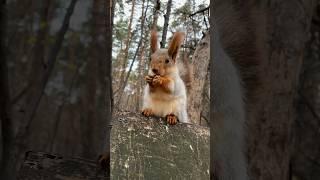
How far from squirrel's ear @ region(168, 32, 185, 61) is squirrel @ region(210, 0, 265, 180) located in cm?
323

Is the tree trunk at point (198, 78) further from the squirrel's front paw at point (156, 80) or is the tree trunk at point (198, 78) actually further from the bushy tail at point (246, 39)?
the bushy tail at point (246, 39)

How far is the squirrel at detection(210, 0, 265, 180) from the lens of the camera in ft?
1.42

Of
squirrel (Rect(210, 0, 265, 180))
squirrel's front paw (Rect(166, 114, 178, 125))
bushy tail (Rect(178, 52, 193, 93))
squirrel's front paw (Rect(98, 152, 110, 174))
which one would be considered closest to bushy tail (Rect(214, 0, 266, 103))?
squirrel (Rect(210, 0, 265, 180))

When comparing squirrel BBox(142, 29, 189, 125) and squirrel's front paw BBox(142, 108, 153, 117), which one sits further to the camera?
squirrel BBox(142, 29, 189, 125)

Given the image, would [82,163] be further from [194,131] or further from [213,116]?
[194,131]

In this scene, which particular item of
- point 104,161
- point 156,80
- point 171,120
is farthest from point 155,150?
point 104,161

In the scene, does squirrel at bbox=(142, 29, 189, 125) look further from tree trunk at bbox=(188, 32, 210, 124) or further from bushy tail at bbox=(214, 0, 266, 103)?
bushy tail at bbox=(214, 0, 266, 103)

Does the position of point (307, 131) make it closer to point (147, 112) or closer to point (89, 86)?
point (89, 86)

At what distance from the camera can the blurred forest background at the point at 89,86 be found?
1.40 feet

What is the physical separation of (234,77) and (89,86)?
133 mm

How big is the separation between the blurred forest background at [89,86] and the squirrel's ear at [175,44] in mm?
→ 3237

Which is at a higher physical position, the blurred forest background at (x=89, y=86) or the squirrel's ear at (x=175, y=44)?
the squirrel's ear at (x=175, y=44)

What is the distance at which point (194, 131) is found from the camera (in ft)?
9.85

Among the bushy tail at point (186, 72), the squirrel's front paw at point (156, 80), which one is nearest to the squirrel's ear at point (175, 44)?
the squirrel's front paw at point (156, 80)
